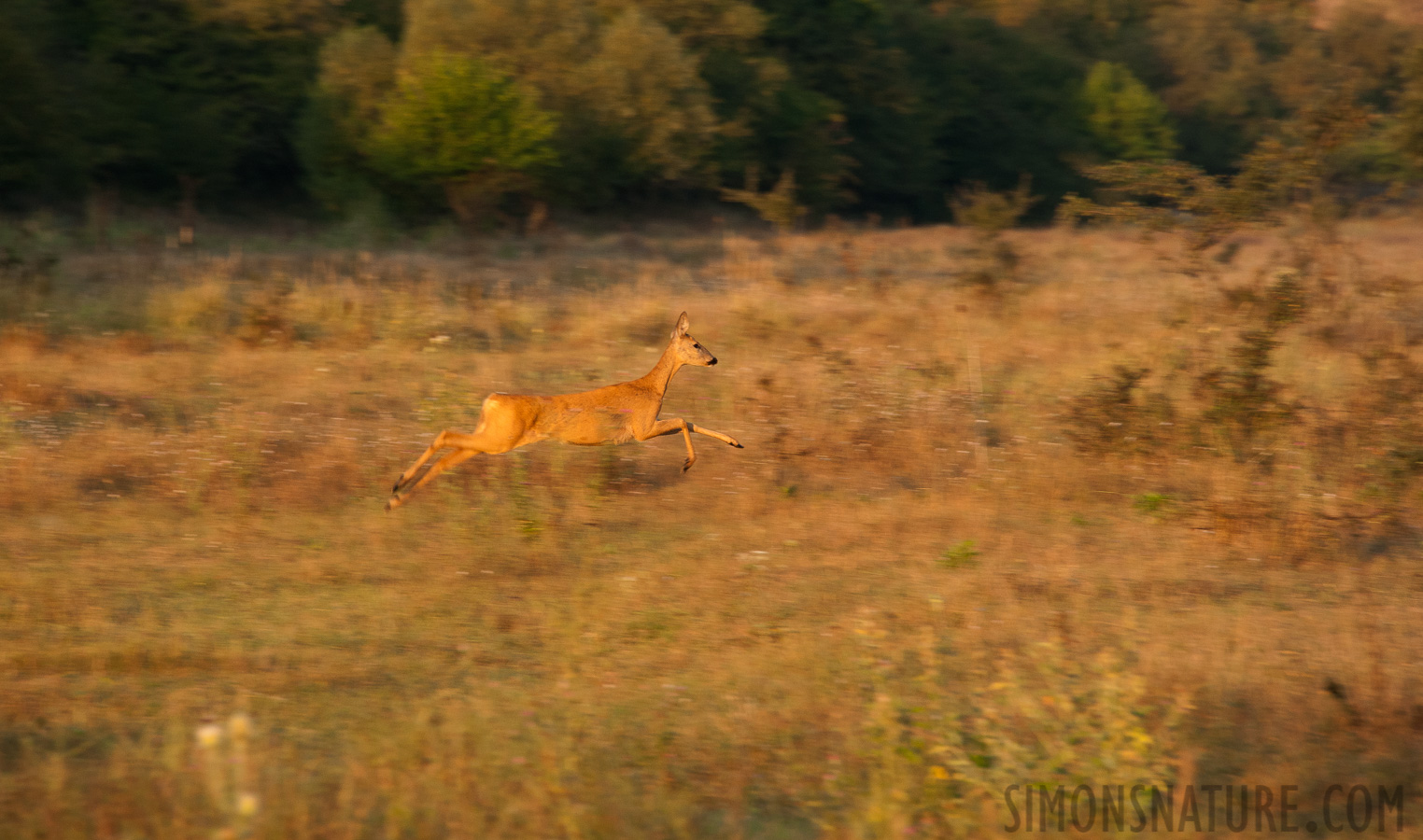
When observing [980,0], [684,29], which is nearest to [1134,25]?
[980,0]

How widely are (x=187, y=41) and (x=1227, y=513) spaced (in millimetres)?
32121

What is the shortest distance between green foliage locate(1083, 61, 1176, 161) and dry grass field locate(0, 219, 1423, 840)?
3420 centimetres

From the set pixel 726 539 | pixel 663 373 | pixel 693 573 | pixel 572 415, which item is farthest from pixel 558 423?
pixel 726 539

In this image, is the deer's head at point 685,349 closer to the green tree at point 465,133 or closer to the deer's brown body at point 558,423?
the deer's brown body at point 558,423

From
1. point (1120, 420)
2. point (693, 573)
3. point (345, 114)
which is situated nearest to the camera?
point (693, 573)

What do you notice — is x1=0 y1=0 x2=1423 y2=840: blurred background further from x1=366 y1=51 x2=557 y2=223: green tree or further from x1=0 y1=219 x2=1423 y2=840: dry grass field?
x1=366 y1=51 x2=557 y2=223: green tree

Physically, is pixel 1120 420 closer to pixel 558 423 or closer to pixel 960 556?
pixel 960 556

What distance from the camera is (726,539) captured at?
27.2 ft

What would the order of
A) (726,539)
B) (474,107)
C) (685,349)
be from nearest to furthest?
(685,349) → (726,539) → (474,107)

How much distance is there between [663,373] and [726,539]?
131 centimetres

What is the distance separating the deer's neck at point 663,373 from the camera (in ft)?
24.8

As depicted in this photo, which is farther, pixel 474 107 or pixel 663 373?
pixel 474 107

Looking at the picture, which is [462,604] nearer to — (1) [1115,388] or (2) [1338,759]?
(2) [1338,759]

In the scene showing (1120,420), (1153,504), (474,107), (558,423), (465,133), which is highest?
(474,107)
